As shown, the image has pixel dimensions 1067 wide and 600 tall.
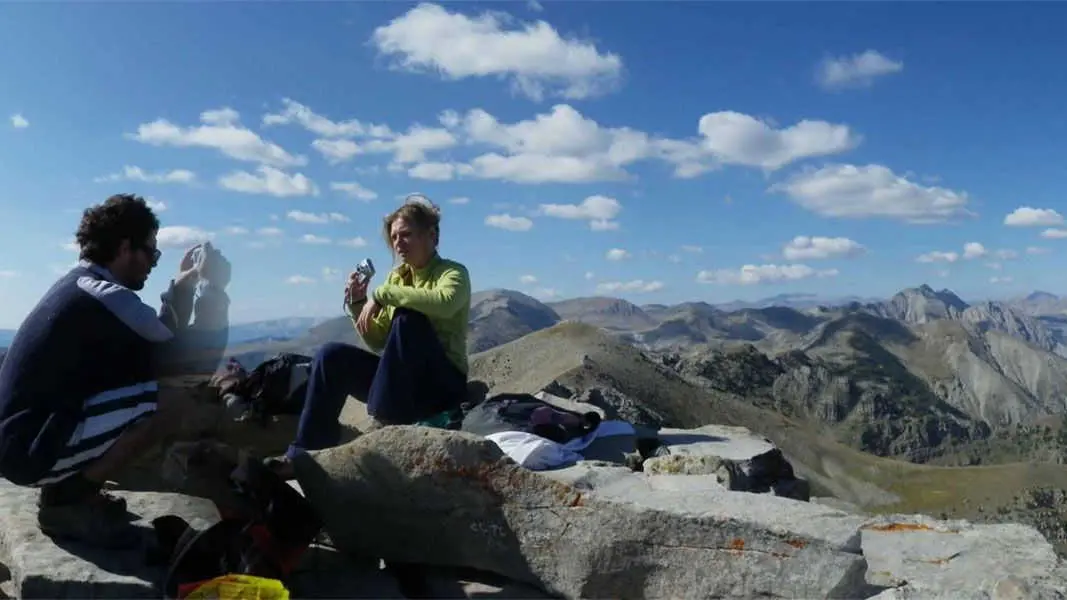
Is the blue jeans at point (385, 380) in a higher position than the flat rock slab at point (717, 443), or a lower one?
higher

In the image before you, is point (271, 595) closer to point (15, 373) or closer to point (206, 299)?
point (15, 373)

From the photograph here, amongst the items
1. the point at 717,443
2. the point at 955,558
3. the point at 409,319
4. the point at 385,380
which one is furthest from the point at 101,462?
the point at 717,443

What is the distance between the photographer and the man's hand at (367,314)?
8.29m

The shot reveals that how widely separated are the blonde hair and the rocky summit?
8.07ft

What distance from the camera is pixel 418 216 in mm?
8273

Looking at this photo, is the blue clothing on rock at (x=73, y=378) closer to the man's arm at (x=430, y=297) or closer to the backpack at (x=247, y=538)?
the backpack at (x=247, y=538)

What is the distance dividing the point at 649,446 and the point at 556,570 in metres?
3.05

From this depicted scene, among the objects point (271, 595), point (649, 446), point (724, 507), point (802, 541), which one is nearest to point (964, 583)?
→ point (802, 541)

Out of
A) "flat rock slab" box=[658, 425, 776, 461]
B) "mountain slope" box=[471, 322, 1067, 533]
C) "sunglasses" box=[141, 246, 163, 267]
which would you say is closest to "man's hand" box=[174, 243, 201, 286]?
"sunglasses" box=[141, 246, 163, 267]

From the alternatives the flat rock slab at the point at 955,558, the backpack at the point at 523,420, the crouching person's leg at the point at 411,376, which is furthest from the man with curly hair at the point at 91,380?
the flat rock slab at the point at 955,558

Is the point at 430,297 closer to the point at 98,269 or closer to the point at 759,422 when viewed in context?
the point at 98,269

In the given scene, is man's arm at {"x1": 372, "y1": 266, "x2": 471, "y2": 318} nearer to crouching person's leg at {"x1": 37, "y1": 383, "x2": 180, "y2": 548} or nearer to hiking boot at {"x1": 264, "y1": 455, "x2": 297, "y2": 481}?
hiking boot at {"x1": 264, "y1": 455, "x2": 297, "y2": 481}

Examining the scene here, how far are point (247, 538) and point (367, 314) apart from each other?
292 cm

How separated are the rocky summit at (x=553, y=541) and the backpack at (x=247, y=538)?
26 cm
